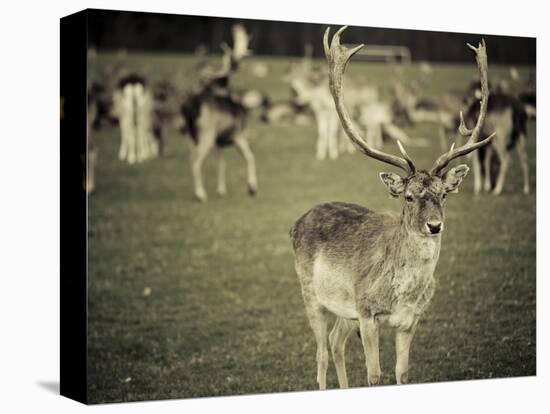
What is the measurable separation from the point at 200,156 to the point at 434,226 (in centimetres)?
422

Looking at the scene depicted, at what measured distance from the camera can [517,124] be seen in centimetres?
1012

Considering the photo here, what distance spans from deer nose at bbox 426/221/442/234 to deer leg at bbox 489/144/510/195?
132 inches

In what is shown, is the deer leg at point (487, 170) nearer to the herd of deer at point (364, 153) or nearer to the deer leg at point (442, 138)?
the herd of deer at point (364, 153)

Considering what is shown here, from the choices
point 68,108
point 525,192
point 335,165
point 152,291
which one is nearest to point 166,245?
point 152,291

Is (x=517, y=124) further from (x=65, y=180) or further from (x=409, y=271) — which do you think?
(x=65, y=180)

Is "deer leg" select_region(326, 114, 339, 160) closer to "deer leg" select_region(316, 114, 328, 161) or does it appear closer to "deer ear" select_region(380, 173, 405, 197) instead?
"deer leg" select_region(316, 114, 328, 161)

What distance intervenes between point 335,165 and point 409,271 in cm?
321

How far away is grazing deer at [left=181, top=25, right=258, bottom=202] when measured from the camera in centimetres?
1055

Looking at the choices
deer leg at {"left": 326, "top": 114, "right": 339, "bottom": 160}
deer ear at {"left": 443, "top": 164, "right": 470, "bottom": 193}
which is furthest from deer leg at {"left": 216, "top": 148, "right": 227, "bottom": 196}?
deer ear at {"left": 443, "top": 164, "right": 470, "bottom": 193}

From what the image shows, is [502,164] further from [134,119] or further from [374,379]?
[134,119]

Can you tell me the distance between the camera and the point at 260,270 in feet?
33.3

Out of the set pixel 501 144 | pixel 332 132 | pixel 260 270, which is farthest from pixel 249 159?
pixel 501 144

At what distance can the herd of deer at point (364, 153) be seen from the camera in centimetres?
728

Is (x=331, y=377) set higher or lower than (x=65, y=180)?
lower
